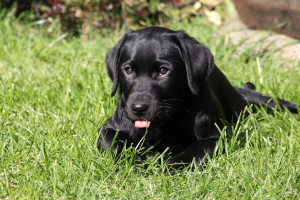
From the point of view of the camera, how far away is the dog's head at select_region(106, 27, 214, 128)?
3266 millimetres

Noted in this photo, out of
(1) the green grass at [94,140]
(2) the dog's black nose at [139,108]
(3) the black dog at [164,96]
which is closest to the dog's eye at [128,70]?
(3) the black dog at [164,96]

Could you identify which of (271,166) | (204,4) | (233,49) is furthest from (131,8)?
(271,166)

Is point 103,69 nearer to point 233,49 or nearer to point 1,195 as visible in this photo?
point 233,49

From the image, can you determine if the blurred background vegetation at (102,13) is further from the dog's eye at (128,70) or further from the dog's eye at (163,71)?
the dog's eye at (163,71)

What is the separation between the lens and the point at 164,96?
132 inches

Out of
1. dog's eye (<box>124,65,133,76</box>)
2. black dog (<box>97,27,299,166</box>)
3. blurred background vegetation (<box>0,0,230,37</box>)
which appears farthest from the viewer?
blurred background vegetation (<box>0,0,230,37</box>)

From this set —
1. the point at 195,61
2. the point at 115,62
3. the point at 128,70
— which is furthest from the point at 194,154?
the point at 115,62

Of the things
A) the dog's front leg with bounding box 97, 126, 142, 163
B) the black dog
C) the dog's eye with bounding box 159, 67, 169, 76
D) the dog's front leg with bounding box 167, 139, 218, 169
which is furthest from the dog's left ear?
the dog's front leg with bounding box 97, 126, 142, 163

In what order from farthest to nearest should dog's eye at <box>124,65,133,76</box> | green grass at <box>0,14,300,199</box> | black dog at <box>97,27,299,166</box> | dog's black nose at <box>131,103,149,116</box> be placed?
dog's eye at <box>124,65,133,76</box>
black dog at <box>97,27,299,166</box>
dog's black nose at <box>131,103,149,116</box>
green grass at <box>0,14,300,199</box>

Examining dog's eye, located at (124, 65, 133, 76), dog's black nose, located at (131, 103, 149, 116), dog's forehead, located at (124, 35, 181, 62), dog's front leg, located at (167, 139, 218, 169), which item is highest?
dog's forehead, located at (124, 35, 181, 62)

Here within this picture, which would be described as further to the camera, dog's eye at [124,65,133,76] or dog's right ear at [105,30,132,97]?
dog's right ear at [105,30,132,97]

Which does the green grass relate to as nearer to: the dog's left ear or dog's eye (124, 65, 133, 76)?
the dog's left ear

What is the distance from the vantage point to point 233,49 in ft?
18.8

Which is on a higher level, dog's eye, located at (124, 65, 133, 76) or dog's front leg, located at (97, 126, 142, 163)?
dog's eye, located at (124, 65, 133, 76)
